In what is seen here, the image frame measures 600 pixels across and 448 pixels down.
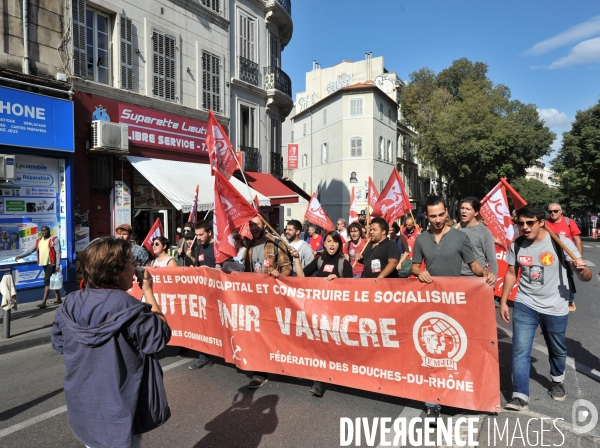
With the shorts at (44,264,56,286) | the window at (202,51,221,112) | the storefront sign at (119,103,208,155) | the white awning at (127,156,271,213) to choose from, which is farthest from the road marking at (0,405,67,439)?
the window at (202,51,221,112)

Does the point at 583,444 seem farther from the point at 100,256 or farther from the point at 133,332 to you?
the point at 100,256

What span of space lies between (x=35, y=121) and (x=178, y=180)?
13.0 feet

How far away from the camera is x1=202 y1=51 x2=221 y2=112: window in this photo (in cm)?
1577

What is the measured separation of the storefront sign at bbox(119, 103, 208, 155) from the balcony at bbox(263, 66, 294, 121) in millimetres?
4365

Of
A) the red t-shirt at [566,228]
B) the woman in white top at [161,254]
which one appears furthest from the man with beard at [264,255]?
the red t-shirt at [566,228]

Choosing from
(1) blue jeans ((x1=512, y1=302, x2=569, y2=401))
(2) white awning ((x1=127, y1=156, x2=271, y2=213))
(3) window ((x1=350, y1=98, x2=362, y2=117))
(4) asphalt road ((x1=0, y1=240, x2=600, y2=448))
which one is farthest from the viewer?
(3) window ((x1=350, y1=98, x2=362, y2=117))

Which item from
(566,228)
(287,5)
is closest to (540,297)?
(566,228)

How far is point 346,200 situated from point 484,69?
641 inches

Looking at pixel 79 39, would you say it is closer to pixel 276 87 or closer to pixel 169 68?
pixel 169 68

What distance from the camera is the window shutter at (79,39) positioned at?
11.6 meters

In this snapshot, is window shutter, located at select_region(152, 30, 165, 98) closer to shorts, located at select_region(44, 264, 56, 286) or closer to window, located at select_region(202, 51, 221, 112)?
window, located at select_region(202, 51, 221, 112)

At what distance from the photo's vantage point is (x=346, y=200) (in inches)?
1561

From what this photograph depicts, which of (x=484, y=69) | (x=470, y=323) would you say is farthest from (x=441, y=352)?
(x=484, y=69)

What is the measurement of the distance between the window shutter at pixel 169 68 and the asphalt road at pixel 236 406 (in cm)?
1033
